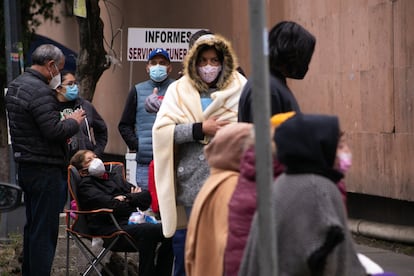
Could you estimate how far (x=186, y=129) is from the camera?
6.85 meters

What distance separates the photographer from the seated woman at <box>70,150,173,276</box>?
8.26 metres

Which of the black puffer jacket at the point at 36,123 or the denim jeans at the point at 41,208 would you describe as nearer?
the black puffer jacket at the point at 36,123

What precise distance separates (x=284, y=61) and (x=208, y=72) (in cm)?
129

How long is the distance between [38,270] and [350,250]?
451 cm

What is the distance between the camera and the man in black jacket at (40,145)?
8.27 metres

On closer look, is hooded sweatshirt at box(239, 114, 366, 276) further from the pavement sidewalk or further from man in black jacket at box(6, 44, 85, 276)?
the pavement sidewalk

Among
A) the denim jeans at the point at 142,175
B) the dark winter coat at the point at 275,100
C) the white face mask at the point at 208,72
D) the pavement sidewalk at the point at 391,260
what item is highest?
the white face mask at the point at 208,72

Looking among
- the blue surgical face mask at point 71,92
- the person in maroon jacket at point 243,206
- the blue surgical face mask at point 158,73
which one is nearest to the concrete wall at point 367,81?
the blue surgical face mask at point 158,73

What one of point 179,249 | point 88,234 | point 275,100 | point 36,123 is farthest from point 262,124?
point 88,234

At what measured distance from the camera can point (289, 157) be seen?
432 cm

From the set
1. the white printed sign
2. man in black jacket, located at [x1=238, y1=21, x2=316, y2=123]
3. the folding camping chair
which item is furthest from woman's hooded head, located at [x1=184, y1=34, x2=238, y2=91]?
the white printed sign

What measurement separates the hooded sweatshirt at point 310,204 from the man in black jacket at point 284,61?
4.34 ft

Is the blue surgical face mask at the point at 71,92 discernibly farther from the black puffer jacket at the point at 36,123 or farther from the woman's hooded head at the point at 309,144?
the woman's hooded head at the point at 309,144

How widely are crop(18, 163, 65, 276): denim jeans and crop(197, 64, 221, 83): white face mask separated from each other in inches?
72.6
